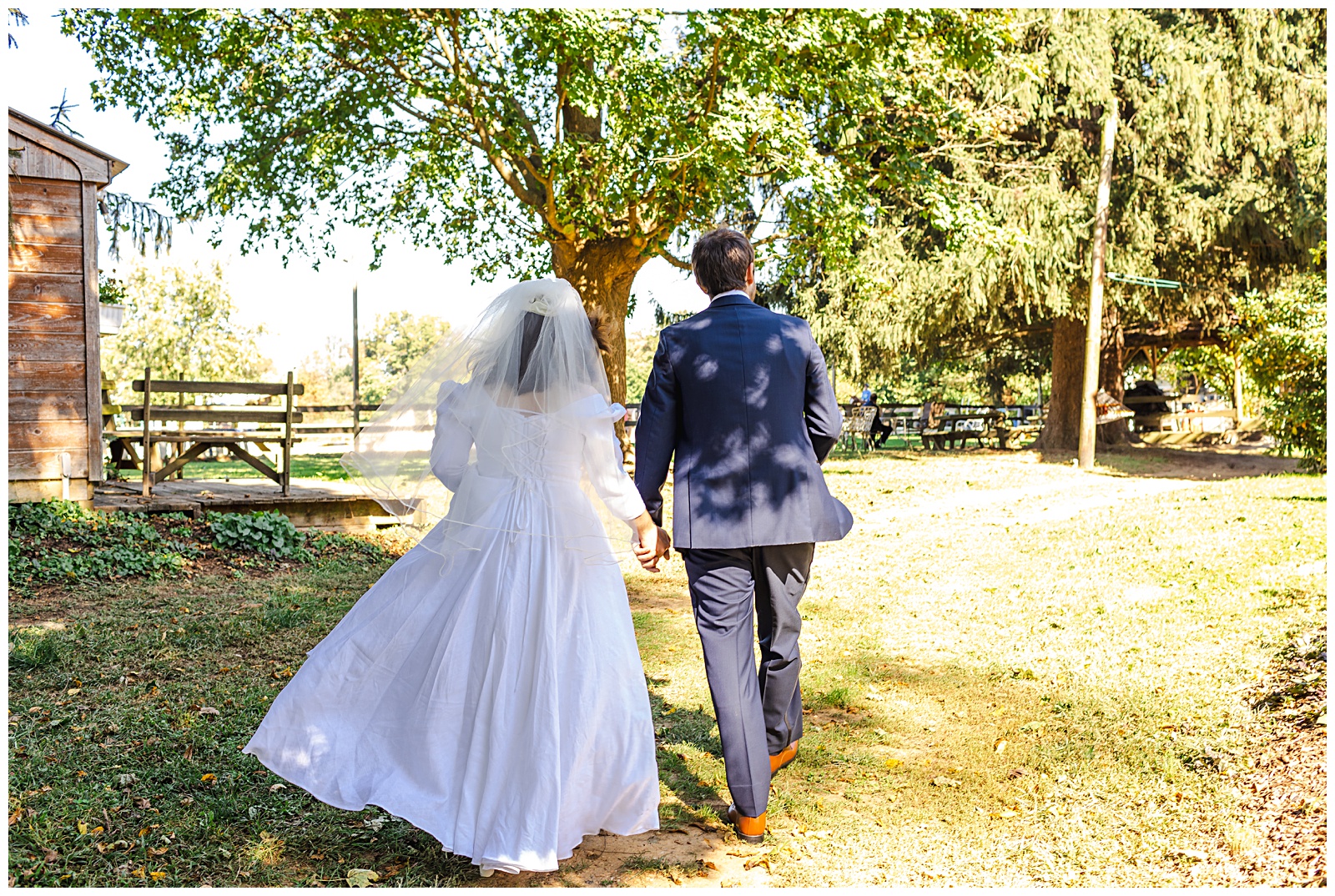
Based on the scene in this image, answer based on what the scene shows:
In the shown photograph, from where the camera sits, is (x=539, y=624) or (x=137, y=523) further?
(x=137, y=523)

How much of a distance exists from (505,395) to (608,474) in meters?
0.46

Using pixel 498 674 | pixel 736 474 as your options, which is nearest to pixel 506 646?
pixel 498 674

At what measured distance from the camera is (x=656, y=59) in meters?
11.0

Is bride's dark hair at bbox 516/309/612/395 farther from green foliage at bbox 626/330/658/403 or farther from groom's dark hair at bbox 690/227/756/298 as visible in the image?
green foliage at bbox 626/330/658/403

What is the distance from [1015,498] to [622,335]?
594 cm

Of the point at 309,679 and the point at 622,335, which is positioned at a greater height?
the point at 622,335

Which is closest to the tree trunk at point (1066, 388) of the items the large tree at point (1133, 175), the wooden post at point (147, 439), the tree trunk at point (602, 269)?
the large tree at point (1133, 175)

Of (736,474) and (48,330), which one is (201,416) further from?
(736,474)

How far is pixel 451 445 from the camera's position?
3559mm

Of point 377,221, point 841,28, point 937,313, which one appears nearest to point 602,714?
point 841,28

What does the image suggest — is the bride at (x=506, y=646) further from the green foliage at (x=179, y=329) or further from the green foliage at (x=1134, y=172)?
the green foliage at (x=179, y=329)

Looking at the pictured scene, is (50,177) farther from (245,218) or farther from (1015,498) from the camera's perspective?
(1015,498)

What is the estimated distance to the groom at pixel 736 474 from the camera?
3523 millimetres

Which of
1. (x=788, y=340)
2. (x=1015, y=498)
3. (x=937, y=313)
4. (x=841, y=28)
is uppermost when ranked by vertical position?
(x=841, y=28)
